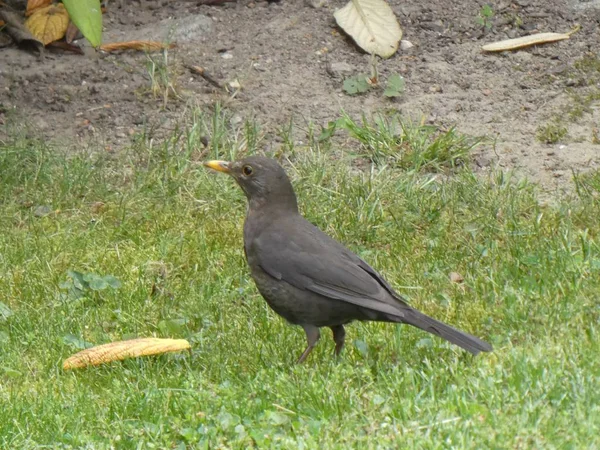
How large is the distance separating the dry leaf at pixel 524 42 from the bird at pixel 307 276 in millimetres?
3390

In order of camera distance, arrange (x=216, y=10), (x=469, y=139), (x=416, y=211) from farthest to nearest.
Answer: (x=216, y=10), (x=469, y=139), (x=416, y=211)

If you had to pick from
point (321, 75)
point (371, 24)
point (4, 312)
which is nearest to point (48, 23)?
point (321, 75)

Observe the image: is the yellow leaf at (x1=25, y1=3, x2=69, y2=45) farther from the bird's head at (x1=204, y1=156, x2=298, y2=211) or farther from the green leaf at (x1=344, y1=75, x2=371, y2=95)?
the bird's head at (x1=204, y1=156, x2=298, y2=211)

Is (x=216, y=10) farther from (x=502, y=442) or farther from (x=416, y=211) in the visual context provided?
(x=502, y=442)

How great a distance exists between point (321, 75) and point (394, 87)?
0.58m

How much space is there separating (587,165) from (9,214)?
11.7 ft

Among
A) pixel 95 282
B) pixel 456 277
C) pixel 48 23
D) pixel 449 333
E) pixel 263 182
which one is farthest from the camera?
pixel 48 23

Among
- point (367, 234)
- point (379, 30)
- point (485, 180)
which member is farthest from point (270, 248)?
point (379, 30)

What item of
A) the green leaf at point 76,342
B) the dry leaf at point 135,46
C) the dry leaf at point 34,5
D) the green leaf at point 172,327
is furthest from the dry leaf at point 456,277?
the dry leaf at point 34,5

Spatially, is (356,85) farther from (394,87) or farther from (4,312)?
(4,312)

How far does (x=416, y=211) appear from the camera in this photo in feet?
22.5

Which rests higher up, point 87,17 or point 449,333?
point 87,17

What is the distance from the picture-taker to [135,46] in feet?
28.4

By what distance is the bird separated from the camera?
505 cm
